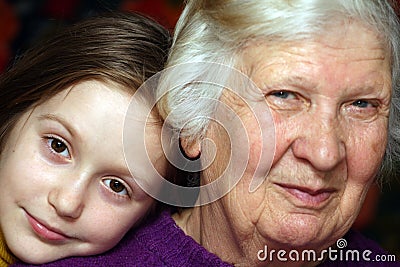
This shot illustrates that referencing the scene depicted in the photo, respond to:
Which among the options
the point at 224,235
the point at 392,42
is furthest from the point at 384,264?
the point at 392,42

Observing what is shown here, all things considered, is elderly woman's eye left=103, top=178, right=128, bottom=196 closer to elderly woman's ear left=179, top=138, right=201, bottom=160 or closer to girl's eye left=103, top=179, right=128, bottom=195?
girl's eye left=103, top=179, right=128, bottom=195

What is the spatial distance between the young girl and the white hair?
0.31 ft

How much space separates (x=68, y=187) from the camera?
1.91m

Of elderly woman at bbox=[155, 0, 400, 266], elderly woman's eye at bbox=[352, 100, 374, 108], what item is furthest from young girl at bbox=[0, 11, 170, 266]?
elderly woman's eye at bbox=[352, 100, 374, 108]

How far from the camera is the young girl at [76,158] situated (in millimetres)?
1919

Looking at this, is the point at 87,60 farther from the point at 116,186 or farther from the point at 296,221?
the point at 296,221

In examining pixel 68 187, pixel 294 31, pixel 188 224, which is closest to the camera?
pixel 294 31

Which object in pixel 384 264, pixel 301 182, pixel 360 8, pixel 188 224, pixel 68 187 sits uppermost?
pixel 360 8

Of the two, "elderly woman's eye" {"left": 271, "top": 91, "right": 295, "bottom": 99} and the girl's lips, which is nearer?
"elderly woman's eye" {"left": 271, "top": 91, "right": 295, "bottom": 99}

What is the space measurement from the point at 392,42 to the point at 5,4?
206cm

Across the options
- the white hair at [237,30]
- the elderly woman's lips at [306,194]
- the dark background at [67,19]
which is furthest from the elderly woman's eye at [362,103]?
the dark background at [67,19]

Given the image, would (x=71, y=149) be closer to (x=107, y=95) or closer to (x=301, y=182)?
(x=107, y=95)

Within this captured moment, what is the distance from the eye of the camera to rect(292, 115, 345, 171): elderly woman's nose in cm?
176

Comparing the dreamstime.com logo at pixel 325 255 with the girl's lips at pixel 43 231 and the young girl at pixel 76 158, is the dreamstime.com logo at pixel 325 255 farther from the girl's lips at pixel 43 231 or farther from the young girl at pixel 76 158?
the girl's lips at pixel 43 231
